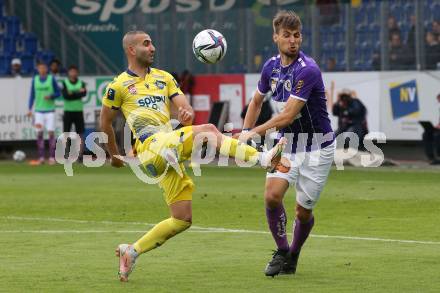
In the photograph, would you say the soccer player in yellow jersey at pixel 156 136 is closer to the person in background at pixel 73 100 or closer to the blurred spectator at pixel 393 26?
the person in background at pixel 73 100

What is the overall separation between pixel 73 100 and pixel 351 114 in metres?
6.92

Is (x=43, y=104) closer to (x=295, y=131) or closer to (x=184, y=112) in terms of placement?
(x=295, y=131)

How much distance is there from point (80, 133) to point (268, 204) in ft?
67.1

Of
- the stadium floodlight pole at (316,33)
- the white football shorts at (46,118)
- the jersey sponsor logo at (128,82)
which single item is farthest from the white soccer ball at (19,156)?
the jersey sponsor logo at (128,82)

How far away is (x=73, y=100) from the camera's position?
30969 mm

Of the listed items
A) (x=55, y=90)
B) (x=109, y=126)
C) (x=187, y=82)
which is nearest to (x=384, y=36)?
(x=187, y=82)

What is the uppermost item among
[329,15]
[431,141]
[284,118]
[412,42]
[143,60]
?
A: [329,15]

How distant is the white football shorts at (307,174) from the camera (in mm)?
11602

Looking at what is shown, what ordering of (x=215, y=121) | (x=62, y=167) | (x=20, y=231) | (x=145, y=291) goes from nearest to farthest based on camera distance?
(x=145, y=291)
(x=20, y=231)
(x=62, y=167)
(x=215, y=121)

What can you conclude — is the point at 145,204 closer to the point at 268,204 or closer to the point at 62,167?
the point at 268,204

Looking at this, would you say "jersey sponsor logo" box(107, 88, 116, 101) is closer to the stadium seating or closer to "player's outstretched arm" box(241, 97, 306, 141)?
"player's outstretched arm" box(241, 97, 306, 141)

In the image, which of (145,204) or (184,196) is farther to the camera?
(145,204)

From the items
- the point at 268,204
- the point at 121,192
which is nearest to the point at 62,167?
the point at 121,192

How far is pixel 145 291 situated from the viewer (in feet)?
34.5
